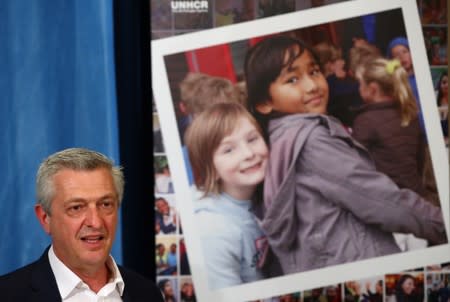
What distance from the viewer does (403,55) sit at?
205cm

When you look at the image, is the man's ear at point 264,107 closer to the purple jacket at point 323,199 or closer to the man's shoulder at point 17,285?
the purple jacket at point 323,199

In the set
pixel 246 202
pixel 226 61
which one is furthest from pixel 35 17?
pixel 246 202

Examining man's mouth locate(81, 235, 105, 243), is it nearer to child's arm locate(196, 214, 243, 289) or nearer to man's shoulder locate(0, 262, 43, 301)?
man's shoulder locate(0, 262, 43, 301)

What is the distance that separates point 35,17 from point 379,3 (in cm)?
86

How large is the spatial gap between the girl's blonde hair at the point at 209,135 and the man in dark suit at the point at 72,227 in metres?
0.52

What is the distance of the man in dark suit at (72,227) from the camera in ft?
4.67

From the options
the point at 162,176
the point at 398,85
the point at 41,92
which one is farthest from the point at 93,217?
the point at 398,85

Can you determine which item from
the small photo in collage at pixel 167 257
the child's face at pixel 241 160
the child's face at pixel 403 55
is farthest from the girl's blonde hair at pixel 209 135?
the child's face at pixel 403 55

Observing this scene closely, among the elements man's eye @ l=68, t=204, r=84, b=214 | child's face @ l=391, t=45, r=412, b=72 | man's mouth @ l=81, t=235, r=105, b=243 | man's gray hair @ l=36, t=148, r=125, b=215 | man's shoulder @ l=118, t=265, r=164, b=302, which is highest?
→ child's face @ l=391, t=45, r=412, b=72

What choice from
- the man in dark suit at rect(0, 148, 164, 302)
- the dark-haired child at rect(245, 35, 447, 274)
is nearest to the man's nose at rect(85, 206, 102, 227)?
the man in dark suit at rect(0, 148, 164, 302)

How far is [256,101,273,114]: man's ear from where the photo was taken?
2.01 m

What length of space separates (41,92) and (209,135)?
51cm

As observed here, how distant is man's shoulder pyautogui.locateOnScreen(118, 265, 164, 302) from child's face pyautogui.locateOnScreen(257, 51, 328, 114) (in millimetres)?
608

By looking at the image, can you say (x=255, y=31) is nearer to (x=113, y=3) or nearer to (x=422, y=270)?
(x=113, y=3)
